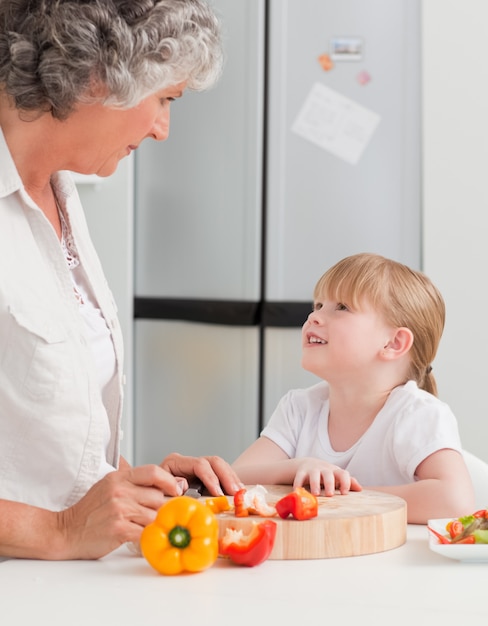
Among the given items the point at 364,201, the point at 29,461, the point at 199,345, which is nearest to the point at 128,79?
the point at 29,461

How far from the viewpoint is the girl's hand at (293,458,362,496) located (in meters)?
1.50

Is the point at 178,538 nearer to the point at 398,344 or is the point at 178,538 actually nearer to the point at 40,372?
the point at 40,372

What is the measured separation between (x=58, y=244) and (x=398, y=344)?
2.34 feet

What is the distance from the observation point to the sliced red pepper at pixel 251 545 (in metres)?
1.25

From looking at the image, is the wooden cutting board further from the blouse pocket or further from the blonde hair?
the blonde hair

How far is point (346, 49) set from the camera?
10.7ft

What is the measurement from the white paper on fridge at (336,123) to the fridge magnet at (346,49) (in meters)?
0.10

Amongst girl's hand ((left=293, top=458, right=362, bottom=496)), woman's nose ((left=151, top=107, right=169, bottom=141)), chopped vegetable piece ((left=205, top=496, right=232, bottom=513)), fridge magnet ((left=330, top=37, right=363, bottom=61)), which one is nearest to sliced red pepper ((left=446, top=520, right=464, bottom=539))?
girl's hand ((left=293, top=458, right=362, bottom=496))

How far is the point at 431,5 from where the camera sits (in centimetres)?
313

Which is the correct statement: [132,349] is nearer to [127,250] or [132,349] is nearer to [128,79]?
[127,250]

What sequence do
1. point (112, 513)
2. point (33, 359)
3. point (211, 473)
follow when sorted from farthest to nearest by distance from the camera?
point (211, 473), point (33, 359), point (112, 513)

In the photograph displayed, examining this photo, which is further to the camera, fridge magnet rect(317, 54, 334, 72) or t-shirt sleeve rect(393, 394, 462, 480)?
fridge magnet rect(317, 54, 334, 72)

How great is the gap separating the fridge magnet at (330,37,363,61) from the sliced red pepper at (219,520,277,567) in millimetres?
2270

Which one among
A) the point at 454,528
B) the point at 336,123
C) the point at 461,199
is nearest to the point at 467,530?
the point at 454,528
